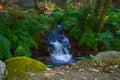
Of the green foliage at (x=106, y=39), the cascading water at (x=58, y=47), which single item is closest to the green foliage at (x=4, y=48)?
the cascading water at (x=58, y=47)

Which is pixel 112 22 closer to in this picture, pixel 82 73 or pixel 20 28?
pixel 20 28

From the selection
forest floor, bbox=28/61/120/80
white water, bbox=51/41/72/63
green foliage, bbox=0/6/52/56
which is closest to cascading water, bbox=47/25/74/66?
white water, bbox=51/41/72/63

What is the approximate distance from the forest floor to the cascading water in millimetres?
5684

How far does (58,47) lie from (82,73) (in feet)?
23.5

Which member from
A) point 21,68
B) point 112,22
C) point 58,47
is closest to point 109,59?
point 21,68

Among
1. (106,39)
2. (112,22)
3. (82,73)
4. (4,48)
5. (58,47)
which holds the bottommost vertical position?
Result: (58,47)

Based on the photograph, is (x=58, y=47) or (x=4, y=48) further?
(x=58, y=47)

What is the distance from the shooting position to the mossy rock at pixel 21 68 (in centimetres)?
480

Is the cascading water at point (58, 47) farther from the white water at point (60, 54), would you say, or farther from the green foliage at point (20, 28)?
the green foliage at point (20, 28)

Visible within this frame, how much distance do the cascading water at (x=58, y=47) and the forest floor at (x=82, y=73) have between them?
5.68m

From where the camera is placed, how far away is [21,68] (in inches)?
195

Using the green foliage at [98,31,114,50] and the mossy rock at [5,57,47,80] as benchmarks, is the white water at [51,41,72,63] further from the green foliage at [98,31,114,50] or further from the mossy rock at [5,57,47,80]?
the mossy rock at [5,57,47,80]

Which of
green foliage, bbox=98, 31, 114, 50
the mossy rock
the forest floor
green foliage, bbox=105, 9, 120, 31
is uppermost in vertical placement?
the mossy rock

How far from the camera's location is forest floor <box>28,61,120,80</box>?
4934mm
